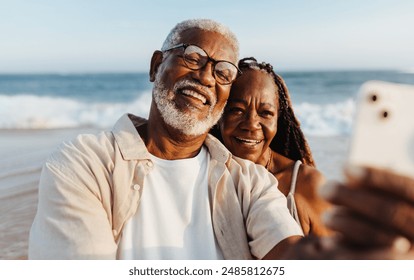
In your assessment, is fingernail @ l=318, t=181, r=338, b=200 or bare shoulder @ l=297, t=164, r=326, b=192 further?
bare shoulder @ l=297, t=164, r=326, b=192

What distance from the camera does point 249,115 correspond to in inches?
76.9

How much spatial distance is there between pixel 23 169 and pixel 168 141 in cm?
223

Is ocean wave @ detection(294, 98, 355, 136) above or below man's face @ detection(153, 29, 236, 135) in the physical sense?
below

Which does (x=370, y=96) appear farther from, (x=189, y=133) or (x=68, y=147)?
(x=68, y=147)

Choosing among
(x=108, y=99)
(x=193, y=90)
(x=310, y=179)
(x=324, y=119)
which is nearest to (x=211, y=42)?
(x=193, y=90)

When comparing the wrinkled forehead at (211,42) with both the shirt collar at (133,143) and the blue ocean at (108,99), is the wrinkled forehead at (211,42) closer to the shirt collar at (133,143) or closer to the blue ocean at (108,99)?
the shirt collar at (133,143)

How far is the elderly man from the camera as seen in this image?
4.85 ft

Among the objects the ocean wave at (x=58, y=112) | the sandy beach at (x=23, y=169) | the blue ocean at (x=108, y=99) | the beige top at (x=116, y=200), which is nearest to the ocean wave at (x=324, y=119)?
the blue ocean at (x=108, y=99)

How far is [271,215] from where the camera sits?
1.58m

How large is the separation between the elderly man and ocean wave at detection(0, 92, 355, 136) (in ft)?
9.43

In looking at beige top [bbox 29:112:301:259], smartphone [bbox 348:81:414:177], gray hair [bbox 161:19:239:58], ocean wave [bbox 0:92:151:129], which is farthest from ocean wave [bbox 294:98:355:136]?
smartphone [bbox 348:81:414:177]

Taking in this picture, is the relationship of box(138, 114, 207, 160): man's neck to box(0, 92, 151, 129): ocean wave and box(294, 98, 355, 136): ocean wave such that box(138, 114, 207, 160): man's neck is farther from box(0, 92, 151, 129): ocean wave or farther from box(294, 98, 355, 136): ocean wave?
box(0, 92, 151, 129): ocean wave

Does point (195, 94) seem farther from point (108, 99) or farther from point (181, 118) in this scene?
point (108, 99)
